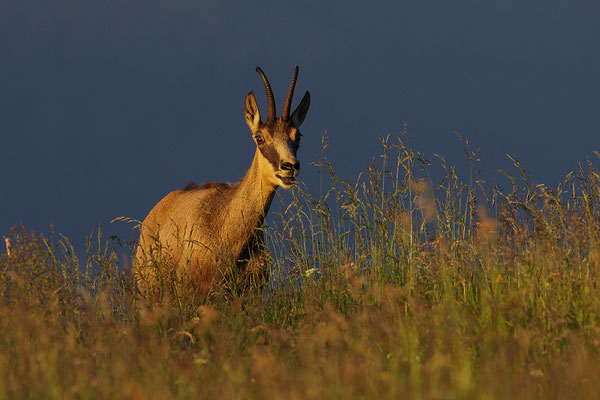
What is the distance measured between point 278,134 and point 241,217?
45.9 inches

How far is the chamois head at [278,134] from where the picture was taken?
8617 mm

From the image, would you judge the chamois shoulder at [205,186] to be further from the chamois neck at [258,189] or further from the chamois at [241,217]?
the chamois neck at [258,189]

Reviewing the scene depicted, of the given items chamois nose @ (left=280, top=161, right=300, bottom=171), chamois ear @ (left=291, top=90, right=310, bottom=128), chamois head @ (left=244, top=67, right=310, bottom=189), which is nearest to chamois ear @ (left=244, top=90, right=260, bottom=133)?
chamois head @ (left=244, top=67, right=310, bottom=189)

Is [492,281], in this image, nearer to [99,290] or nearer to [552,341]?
[552,341]

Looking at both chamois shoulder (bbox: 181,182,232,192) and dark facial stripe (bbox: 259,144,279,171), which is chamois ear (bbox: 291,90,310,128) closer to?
dark facial stripe (bbox: 259,144,279,171)

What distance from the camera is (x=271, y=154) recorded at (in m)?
8.93

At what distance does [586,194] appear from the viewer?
725 centimetres

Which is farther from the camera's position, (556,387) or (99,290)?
(99,290)

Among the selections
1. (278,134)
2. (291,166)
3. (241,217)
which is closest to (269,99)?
(278,134)

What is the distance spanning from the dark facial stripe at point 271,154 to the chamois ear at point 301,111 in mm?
943

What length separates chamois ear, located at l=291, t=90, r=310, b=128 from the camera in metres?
9.95

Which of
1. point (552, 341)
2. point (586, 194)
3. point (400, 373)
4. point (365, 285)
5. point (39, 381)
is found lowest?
point (39, 381)

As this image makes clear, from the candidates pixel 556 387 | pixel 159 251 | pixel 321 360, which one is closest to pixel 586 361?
pixel 556 387

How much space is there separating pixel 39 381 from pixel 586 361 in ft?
11.9
